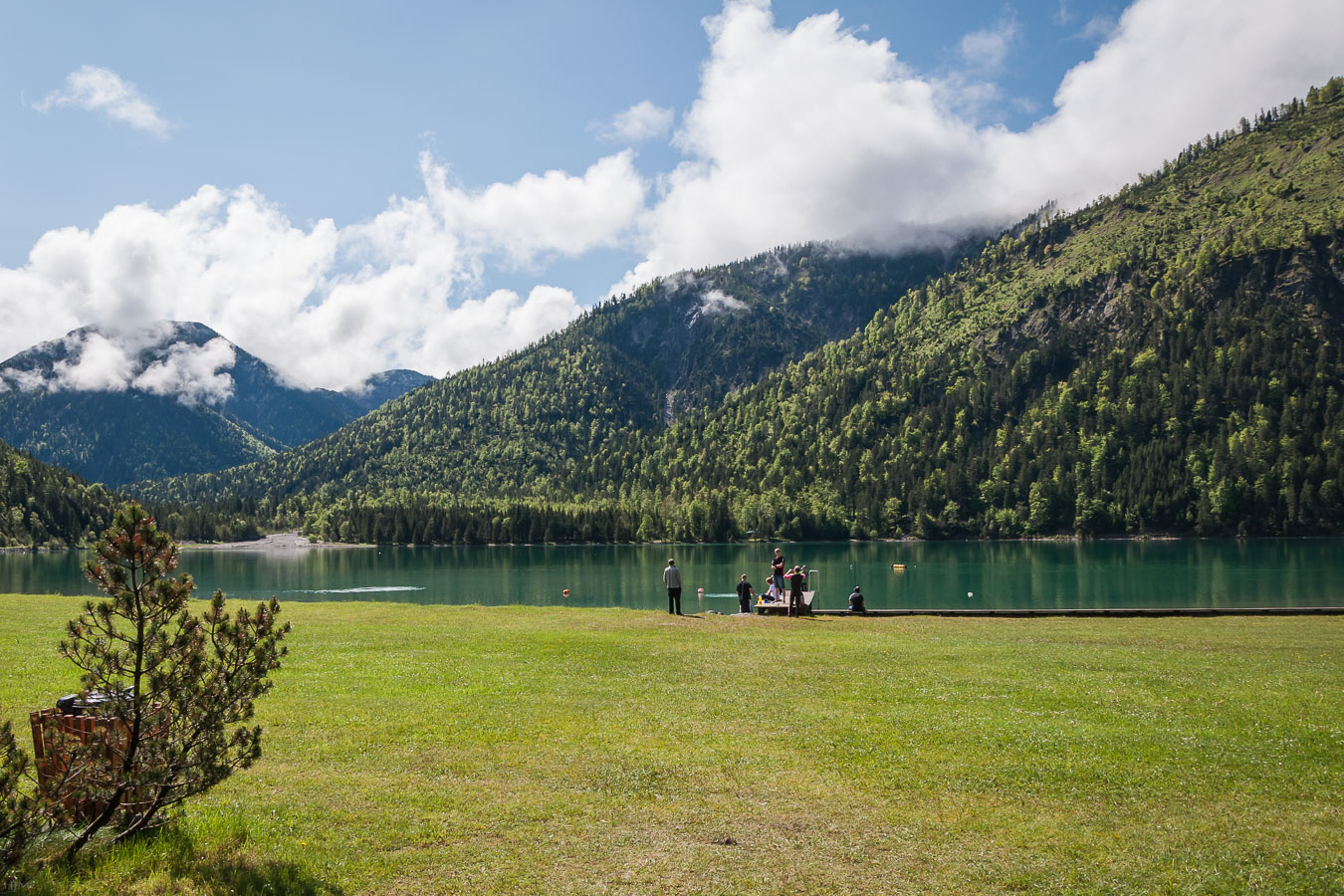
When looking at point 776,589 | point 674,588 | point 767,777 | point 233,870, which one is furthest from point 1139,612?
point 233,870

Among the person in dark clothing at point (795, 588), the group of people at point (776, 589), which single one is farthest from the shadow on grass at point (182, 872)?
the person in dark clothing at point (795, 588)

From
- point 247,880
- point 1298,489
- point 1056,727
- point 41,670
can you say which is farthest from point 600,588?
point 1298,489

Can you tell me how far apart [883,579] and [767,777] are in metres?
93.9

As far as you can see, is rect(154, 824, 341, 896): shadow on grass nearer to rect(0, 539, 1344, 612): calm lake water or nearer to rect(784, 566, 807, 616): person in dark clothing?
rect(784, 566, 807, 616): person in dark clothing

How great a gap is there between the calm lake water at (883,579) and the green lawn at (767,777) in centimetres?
4211

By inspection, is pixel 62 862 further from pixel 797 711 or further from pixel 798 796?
pixel 797 711

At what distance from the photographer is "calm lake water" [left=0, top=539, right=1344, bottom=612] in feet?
244

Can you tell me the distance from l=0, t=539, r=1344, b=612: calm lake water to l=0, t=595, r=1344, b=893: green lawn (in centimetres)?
4211

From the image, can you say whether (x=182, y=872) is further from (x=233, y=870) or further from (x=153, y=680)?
(x=153, y=680)

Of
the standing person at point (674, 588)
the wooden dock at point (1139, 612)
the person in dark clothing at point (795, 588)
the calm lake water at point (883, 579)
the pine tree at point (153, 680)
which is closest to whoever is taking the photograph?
the pine tree at point (153, 680)

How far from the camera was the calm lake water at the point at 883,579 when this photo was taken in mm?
74250

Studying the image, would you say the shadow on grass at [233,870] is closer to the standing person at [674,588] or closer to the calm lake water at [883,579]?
the standing person at [674,588]

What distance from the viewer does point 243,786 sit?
13.1 metres

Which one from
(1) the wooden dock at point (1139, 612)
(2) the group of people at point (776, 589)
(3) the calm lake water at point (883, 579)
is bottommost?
(3) the calm lake water at point (883, 579)
